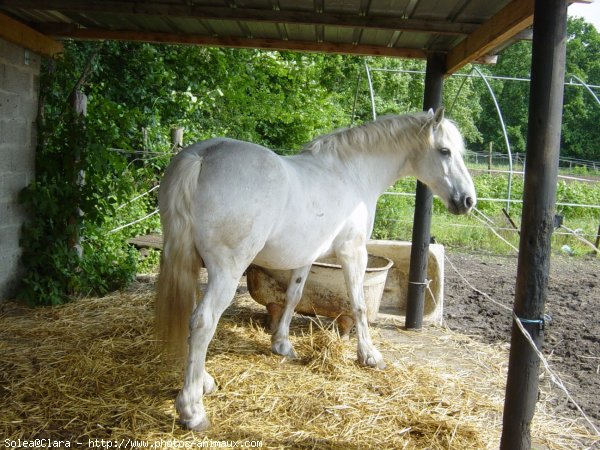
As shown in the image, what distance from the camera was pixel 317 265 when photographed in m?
4.14

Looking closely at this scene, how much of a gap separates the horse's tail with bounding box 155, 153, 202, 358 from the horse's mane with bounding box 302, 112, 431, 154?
1.30 m

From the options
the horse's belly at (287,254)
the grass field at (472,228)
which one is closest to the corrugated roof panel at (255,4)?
the horse's belly at (287,254)

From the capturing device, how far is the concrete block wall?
168 inches

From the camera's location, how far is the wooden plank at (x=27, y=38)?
397 cm

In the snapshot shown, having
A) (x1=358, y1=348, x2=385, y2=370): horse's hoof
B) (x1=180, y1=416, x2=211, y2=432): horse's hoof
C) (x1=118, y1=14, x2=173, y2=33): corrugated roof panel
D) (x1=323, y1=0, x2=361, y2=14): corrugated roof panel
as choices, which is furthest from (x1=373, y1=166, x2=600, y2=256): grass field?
(x1=180, y1=416, x2=211, y2=432): horse's hoof

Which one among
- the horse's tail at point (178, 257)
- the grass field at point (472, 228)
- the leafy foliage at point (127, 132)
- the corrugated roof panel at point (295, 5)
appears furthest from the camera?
the grass field at point (472, 228)

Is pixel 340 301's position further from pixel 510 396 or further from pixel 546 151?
pixel 546 151

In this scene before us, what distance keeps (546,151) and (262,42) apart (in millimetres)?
3001

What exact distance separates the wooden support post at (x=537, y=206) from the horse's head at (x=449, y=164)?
5.05 feet

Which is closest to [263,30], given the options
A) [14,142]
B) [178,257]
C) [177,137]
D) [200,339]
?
[14,142]

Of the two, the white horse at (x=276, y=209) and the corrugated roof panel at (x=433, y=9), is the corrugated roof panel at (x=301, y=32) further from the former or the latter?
the white horse at (x=276, y=209)

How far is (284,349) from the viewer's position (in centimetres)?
387

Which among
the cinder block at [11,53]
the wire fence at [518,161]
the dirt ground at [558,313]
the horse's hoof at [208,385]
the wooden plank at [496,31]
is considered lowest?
the horse's hoof at [208,385]

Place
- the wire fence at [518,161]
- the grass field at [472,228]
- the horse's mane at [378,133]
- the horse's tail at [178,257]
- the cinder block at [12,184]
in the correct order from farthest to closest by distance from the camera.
→ the wire fence at [518,161] < the grass field at [472,228] < the cinder block at [12,184] < the horse's mane at [378,133] < the horse's tail at [178,257]
